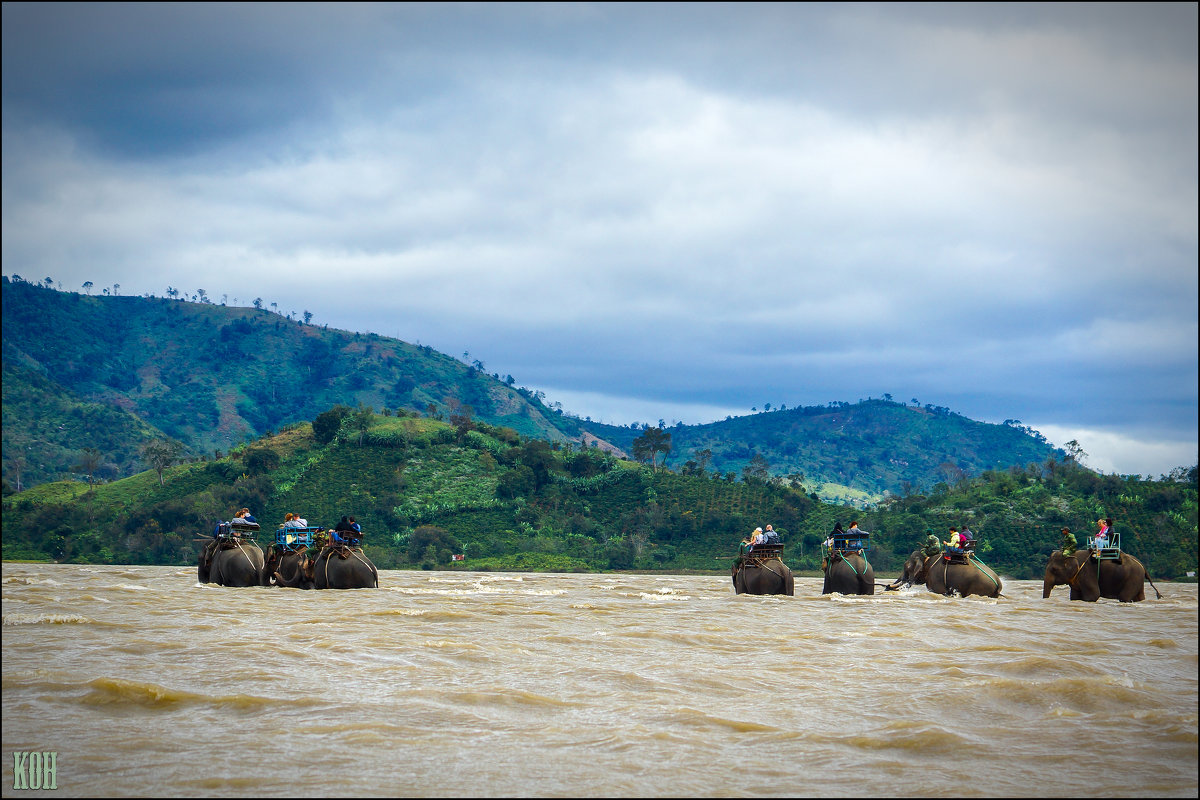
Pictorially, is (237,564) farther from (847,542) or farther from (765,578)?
(847,542)

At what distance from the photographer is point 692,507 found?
9700 centimetres

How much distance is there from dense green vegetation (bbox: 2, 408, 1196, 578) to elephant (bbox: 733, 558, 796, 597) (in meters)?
49.2

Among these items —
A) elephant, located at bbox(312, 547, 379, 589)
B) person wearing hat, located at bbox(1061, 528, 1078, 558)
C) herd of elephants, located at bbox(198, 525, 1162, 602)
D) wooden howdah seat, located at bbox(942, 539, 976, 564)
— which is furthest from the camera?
elephant, located at bbox(312, 547, 379, 589)

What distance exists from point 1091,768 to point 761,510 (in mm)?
86783

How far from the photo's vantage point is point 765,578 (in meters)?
34.4

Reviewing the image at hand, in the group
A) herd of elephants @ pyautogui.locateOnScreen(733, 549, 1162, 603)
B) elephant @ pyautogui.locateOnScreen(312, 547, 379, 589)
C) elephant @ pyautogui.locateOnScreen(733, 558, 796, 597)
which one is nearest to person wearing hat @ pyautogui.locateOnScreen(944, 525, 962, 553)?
herd of elephants @ pyautogui.locateOnScreen(733, 549, 1162, 603)

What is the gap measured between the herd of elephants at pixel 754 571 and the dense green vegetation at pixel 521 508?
153 ft

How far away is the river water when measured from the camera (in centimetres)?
854

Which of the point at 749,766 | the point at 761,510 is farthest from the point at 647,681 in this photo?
the point at 761,510

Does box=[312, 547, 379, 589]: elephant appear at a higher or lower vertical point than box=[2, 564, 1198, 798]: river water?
lower

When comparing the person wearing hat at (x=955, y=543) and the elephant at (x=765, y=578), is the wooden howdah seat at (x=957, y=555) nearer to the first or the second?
the person wearing hat at (x=955, y=543)

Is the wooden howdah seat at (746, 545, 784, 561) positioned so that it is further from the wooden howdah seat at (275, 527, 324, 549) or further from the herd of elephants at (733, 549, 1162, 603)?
the wooden howdah seat at (275, 527, 324, 549)

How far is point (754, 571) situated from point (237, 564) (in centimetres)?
1862

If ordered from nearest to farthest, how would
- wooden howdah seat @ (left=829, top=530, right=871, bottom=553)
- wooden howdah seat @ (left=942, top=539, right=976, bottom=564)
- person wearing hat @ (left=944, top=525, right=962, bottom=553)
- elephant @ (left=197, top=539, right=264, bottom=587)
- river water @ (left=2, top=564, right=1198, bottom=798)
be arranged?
river water @ (left=2, top=564, right=1198, bottom=798)
wooden howdah seat @ (left=942, top=539, right=976, bottom=564)
person wearing hat @ (left=944, top=525, right=962, bottom=553)
wooden howdah seat @ (left=829, top=530, right=871, bottom=553)
elephant @ (left=197, top=539, right=264, bottom=587)
